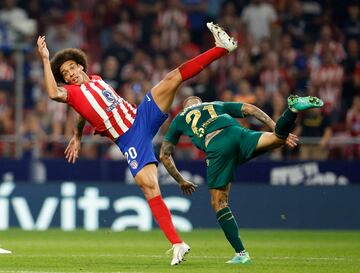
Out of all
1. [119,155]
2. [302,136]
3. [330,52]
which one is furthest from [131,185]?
[330,52]

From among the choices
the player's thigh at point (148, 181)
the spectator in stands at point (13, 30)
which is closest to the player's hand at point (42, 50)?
the player's thigh at point (148, 181)

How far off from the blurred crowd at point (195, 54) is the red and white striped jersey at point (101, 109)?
8.09 metres

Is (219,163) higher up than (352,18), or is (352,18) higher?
(352,18)

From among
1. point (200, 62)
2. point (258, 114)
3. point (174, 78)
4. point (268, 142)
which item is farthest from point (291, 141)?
point (174, 78)

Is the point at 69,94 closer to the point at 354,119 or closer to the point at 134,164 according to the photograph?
the point at 134,164

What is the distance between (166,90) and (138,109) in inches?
16.8

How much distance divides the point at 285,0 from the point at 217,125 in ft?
38.0

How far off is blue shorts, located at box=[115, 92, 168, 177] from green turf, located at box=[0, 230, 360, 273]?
1.11 meters

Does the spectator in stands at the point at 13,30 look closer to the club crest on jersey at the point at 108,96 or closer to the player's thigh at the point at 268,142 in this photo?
the club crest on jersey at the point at 108,96

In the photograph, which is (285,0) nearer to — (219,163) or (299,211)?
(299,211)

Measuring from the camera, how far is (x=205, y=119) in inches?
481

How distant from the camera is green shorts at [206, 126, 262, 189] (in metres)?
11.8

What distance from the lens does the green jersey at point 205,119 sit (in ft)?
39.7

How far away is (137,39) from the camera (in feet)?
75.8
